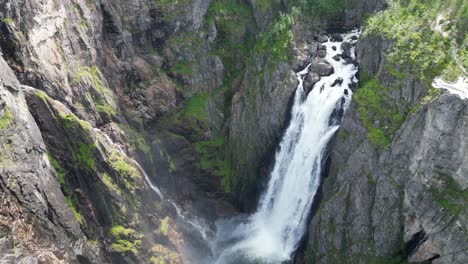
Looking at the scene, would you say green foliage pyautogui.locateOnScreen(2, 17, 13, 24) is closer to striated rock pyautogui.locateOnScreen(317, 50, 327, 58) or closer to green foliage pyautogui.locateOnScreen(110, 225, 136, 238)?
green foliage pyautogui.locateOnScreen(110, 225, 136, 238)

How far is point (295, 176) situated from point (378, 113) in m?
11.7

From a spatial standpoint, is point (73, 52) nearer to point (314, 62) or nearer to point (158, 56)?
point (158, 56)

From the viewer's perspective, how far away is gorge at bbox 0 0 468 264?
27.0 m

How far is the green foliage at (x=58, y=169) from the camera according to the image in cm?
3059

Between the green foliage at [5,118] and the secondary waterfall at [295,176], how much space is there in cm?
2415

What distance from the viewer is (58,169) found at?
3100 centimetres

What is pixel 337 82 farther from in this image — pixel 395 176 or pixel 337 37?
pixel 395 176

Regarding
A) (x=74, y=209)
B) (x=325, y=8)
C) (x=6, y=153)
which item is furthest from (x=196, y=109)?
(x=6, y=153)

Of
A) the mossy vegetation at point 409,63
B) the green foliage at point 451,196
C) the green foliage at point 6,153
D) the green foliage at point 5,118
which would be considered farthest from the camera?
the mossy vegetation at point 409,63

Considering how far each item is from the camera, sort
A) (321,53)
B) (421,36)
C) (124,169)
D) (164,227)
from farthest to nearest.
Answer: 1. (321,53)
2. (164,227)
3. (124,169)
4. (421,36)

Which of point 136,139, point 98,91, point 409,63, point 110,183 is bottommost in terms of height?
point 110,183

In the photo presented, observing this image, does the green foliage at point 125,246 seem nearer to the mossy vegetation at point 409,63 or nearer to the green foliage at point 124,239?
the green foliage at point 124,239

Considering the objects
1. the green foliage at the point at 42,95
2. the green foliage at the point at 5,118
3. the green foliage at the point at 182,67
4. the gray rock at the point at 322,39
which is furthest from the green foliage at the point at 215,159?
the green foliage at the point at 5,118

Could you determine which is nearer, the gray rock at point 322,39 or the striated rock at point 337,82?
the striated rock at point 337,82
